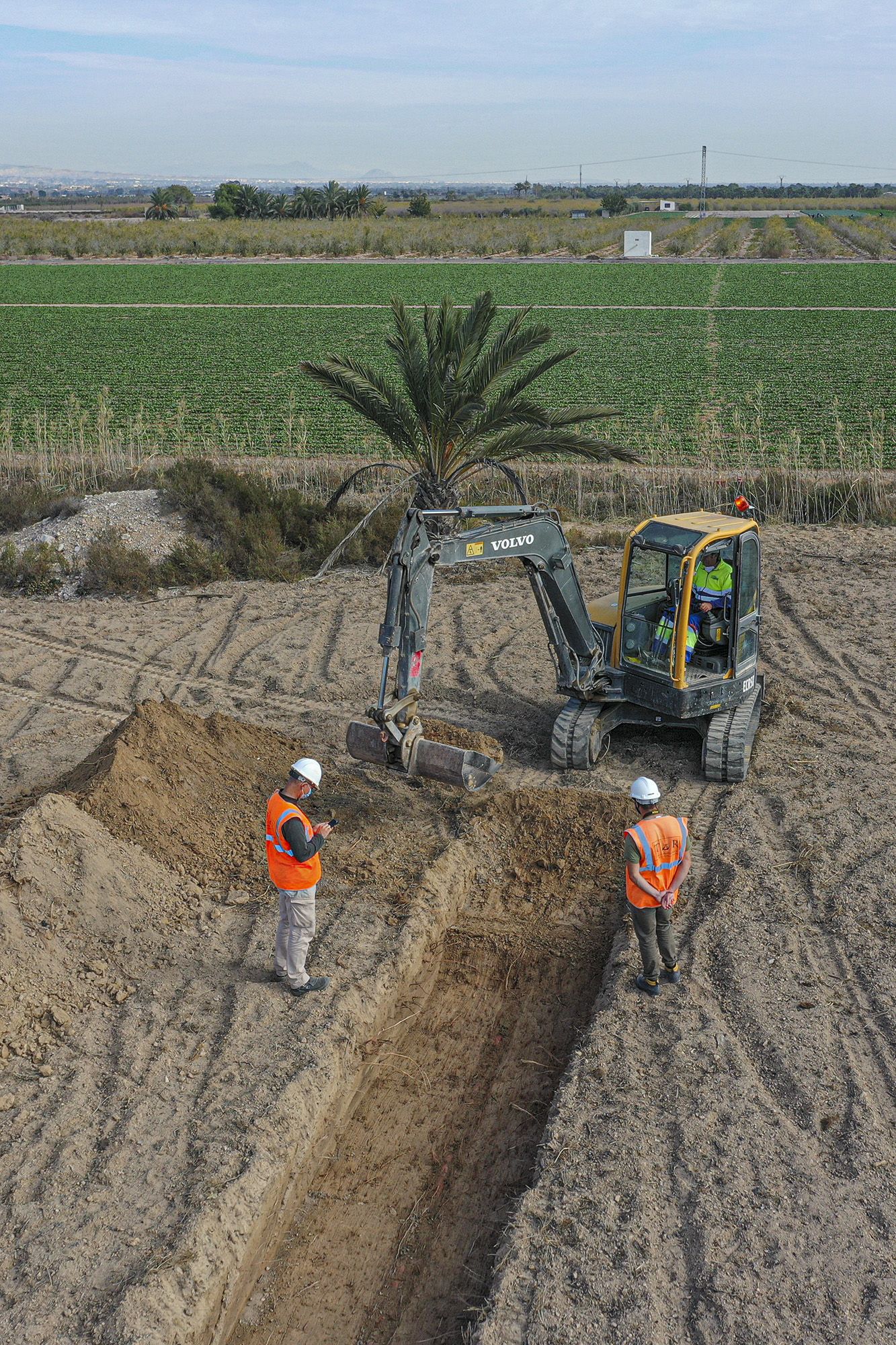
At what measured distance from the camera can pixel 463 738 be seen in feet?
40.9

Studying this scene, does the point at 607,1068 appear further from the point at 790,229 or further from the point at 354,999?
the point at 790,229

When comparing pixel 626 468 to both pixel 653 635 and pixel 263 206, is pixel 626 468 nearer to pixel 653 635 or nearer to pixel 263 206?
pixel 653 635

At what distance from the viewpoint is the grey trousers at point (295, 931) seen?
8.47 m

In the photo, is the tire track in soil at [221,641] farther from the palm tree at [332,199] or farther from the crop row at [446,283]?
the palm tree at [332,199]

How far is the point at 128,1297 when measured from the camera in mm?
5992

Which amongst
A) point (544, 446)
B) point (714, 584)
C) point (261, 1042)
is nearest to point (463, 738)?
point (714, 584)

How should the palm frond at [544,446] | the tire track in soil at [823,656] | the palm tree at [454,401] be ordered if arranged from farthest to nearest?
1. the palm tree at [454,401]
2. the palm frond at [544,446]
3. the tire track in soil at [823,656]

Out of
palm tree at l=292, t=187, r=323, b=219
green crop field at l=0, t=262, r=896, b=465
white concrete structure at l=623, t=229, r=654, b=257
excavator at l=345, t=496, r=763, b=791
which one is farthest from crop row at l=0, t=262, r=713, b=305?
excavator at l=345, t=496, r=763, b=791

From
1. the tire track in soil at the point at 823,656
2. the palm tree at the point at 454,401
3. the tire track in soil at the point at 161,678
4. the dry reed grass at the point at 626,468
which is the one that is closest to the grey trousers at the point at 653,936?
the tire track in soil at the point at 823,656

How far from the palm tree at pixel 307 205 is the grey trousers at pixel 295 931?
110109 millimetres

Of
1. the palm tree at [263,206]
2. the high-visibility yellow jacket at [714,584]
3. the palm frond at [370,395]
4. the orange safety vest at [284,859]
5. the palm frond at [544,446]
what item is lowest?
the orange safety vest at [284,859]

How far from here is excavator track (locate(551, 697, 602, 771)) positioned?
12.3m

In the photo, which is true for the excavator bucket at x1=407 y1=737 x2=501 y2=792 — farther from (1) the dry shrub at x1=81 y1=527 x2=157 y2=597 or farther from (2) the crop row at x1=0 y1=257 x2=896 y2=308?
(2) the crop row at x1=0 y1=257 x2=896 y2=308

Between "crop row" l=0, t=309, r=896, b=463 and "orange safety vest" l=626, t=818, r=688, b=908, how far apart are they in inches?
703
